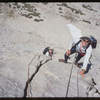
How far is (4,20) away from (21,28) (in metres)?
1.26

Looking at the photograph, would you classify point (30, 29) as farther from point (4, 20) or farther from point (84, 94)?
point (84, 94)

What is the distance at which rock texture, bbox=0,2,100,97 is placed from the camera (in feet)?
18.8

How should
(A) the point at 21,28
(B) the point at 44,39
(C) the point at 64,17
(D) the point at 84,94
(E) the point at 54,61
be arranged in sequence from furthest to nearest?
(C) the point at 64,17 < (A) the point at 21,28 < (B) the point at 44,39 < (E) the point at 54,61 < (D) the point at 84,94

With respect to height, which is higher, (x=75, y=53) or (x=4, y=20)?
(x=4, y=20)

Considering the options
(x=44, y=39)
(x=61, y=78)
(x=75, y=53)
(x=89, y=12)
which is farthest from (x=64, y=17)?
(x=61, y=78)

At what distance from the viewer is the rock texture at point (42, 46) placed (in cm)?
573

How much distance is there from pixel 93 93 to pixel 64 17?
7.33 meters

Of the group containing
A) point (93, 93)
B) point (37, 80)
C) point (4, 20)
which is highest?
point (4, 20)

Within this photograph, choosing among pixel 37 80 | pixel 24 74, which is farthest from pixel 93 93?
pixel 24 74

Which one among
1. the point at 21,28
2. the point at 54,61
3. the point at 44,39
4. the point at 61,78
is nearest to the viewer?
the point at 61,78

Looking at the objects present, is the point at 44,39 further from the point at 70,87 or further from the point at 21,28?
the point at 70,87

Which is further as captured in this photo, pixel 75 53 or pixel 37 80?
pixel 75 53

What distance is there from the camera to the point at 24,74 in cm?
609

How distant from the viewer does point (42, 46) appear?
27.8ft
